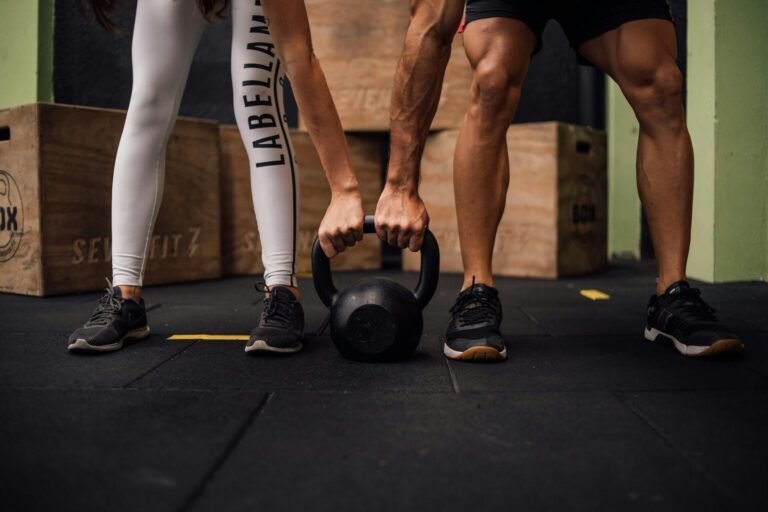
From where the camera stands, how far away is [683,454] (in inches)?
34.4

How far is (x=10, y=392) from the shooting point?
1158mm

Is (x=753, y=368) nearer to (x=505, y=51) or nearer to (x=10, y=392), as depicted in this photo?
(x=505, y=51)

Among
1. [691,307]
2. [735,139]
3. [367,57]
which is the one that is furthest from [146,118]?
[735,139]

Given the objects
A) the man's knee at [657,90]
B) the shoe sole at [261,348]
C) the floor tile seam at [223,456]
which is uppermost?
the man's knee at [657,90]

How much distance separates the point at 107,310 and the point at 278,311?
43 centimetres

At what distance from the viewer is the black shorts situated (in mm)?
1568

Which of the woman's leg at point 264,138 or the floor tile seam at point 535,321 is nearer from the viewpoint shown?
the woman's leg at point 264,138

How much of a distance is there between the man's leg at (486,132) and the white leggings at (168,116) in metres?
0.44

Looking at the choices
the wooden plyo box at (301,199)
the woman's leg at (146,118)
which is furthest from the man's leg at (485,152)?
the wooden plyo box at (301,199)

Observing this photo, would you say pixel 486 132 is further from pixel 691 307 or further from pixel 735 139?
pixel 735 139

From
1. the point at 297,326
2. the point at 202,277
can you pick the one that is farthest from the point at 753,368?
the point at 202,277

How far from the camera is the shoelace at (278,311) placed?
1513 mm

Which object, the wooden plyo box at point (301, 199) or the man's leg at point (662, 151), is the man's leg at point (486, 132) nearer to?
the man's leg at point (662, 151)

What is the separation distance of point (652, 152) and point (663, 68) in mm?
212
